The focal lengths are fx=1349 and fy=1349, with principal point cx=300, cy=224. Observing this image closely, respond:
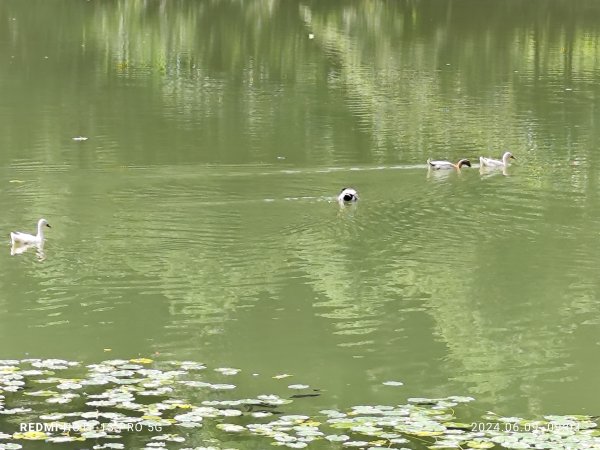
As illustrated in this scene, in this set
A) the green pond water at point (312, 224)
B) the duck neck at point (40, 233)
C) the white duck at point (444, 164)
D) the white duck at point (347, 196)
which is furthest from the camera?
the white duck at point (444, 164)

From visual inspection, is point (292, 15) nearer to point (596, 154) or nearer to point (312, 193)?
point (596, 154)

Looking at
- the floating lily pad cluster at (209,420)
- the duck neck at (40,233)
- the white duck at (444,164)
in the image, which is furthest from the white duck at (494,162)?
the floating lily pad cluster at (209,420)

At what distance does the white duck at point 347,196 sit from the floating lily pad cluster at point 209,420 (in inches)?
273

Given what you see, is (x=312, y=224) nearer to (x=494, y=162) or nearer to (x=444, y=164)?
(x=444, y=164)

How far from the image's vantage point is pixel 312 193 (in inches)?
746

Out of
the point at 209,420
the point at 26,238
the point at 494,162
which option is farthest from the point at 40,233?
the point at 494,162

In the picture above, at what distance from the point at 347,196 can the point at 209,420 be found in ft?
26.9

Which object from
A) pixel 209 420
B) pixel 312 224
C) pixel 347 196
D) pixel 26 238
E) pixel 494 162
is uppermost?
pixel 494 162

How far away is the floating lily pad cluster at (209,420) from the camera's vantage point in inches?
378

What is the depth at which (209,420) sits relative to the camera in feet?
32.9

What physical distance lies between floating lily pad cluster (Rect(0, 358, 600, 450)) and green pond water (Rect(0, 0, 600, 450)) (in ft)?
0.42

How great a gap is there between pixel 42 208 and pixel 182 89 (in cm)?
1230

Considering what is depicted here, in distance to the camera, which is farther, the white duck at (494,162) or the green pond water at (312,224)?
the white duck at (494,162)

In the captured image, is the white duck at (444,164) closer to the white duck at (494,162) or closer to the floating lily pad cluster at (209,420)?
the white duck at (494,162)
